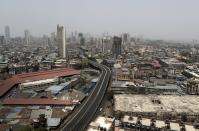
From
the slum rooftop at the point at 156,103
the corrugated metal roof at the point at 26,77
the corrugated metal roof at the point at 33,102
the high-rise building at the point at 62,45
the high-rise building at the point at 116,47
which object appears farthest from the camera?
the high-rise building at the point at 116,47

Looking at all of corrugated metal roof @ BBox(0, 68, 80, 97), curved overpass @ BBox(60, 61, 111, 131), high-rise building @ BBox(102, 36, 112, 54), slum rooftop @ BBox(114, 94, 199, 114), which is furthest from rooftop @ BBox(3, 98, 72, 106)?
high-rise building @ BBox(102, 36, 112, 54)

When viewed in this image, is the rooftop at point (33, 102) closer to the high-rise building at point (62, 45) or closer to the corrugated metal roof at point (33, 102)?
the corrugated metal roof at point (33, 102)

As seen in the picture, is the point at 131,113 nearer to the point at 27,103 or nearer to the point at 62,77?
the point at 27,103

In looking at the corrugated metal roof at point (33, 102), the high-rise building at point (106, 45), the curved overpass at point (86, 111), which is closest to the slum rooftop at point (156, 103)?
the curved overpass at point (86, 111)

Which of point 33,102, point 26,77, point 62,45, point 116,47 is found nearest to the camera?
point 33,102

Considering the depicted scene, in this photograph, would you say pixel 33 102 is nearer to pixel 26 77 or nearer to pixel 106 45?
pixel 26 77

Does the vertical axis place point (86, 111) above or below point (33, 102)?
below

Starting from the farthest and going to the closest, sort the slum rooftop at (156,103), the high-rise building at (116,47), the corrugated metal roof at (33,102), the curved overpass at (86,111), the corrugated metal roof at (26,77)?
1. the high-rise building at (116,47)
2. the corrugated metal roof at (26,77)
3. the corrugated metal roof at (33,102)
4. the slum rooftop at (156,103)
5. the curved overpass at (86,111)

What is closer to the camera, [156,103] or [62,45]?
[156,103]

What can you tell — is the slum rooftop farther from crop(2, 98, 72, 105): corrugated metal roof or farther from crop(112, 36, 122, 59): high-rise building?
crop(112, 36, 122, 59): high-rise building

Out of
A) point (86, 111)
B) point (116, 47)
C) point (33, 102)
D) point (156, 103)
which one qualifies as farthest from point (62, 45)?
point (156, 103)

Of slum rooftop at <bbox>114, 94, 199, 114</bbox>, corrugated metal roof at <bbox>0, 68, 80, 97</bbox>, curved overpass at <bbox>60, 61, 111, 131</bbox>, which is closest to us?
curved overpass at <bbox>60, 61, 111, 131</bbox>
